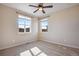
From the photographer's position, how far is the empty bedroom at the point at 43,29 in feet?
10.0

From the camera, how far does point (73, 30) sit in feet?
12.0

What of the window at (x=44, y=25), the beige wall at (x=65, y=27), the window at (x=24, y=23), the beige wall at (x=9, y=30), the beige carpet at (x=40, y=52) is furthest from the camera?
the window at (x=44, y=25)

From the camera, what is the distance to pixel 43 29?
5660 mm

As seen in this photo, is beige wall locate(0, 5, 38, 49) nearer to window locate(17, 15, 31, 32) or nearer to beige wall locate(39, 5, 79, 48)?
window locate(17, 15, 31, 32)

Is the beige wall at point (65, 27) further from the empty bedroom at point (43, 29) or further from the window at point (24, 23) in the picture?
the window at point (24, 23)

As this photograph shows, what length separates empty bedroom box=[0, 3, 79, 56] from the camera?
120 inches

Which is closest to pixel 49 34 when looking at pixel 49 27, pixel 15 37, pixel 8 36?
pixel 49 27

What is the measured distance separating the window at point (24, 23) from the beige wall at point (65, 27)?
1497mm

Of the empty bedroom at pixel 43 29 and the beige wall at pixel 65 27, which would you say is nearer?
the empty bedroom at pixel 43 29

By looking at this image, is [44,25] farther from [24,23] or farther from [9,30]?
[9,30]

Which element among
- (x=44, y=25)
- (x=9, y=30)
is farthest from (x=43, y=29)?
(x=9, y=30)

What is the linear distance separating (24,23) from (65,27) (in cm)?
259

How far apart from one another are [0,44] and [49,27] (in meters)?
3.21

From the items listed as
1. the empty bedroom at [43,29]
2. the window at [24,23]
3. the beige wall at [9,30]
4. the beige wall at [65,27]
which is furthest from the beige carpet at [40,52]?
the window at [24,23]
